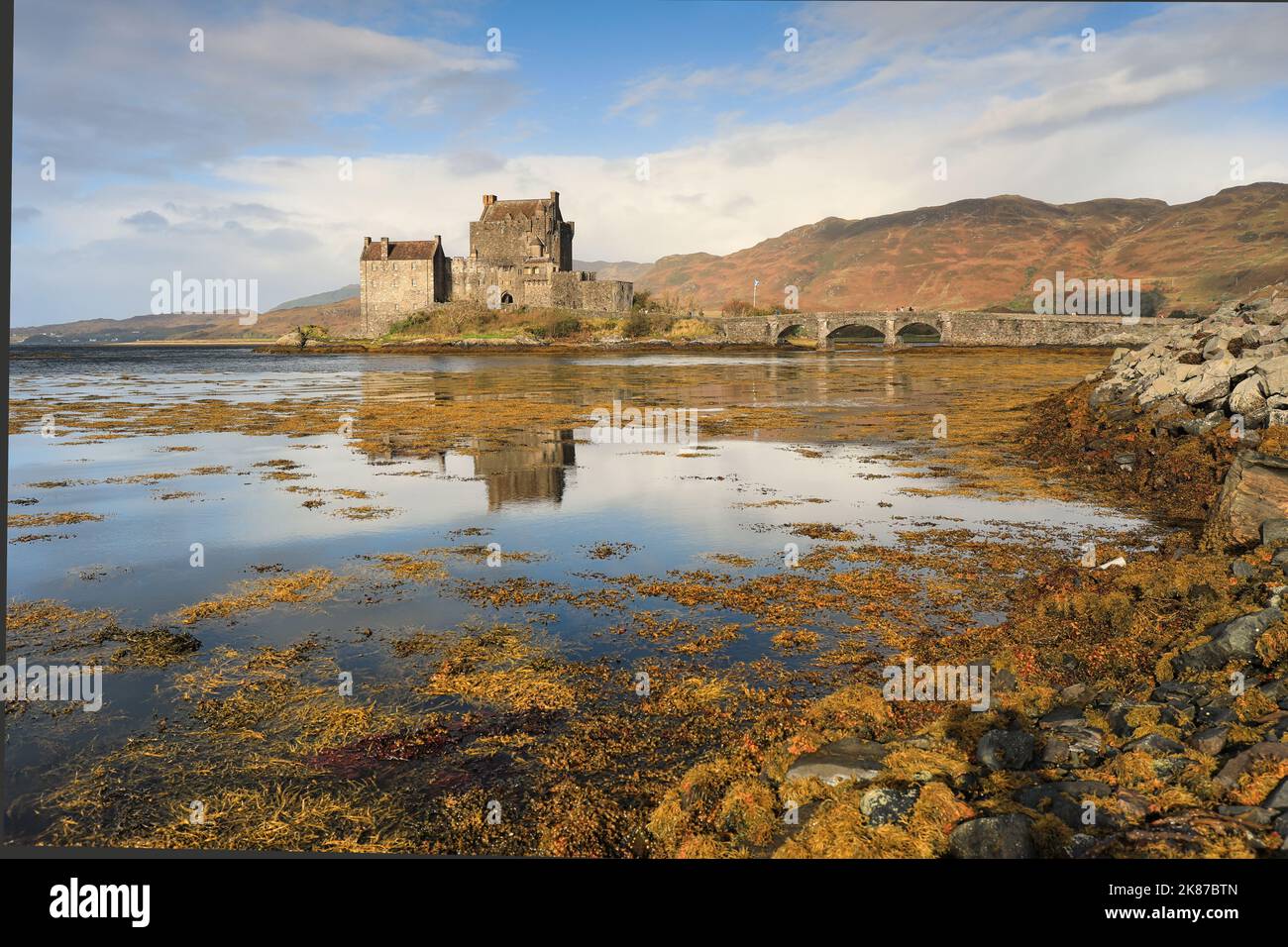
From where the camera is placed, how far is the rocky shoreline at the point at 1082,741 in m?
5.26

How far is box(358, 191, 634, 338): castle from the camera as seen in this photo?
123875 millimetres

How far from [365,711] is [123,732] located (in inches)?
86.0

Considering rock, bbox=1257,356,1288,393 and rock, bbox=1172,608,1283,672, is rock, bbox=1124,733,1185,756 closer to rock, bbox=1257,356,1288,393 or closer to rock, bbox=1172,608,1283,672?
rock, bbox=1172,608,1283,672

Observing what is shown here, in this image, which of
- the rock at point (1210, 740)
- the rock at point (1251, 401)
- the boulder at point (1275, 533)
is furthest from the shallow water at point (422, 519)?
the rock at point (1251, 401)

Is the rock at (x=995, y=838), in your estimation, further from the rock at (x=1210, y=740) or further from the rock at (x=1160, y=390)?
the rock at (x=1160, y=390)

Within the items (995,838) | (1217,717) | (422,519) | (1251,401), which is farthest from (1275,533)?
(422,519)

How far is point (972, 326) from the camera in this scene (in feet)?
390

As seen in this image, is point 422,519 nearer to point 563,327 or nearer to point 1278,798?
point 1278,798

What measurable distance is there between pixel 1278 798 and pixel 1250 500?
8469 millimetres

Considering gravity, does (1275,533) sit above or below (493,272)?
below

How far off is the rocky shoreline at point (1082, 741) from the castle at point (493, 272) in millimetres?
116863

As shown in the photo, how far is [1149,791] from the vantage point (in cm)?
564
